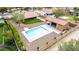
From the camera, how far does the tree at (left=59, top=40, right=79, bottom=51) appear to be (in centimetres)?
169

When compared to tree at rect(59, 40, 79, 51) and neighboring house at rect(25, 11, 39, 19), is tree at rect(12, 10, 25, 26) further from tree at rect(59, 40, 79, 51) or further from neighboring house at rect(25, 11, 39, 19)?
tree at rect(59, 40, 79, 51)

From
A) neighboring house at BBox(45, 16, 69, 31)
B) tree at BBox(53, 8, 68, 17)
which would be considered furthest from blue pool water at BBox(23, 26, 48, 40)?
tree at BBox(53, 8, 68, 17)

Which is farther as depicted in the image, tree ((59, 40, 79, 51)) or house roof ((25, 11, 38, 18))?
house roof ((25, 11, 38, 18))

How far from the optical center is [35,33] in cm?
175

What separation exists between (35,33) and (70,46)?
1.47ft

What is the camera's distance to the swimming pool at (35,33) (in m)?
1.73

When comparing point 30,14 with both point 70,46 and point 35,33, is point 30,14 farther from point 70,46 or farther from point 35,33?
point 70,46

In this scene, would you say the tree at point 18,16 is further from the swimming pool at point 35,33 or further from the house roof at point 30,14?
the swimming pool at point 35,33

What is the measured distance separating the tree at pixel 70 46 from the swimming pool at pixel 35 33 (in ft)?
0.86

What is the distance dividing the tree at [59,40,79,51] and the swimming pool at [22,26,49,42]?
261mm

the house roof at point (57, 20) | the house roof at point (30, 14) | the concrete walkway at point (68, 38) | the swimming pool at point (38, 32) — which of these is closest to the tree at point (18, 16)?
the house roof at point (30, 14)

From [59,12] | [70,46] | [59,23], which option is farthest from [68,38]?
[59,12]

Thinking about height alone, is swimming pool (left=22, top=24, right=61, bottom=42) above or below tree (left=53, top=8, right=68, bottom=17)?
below
